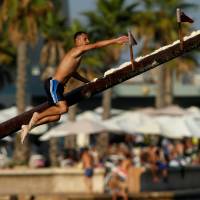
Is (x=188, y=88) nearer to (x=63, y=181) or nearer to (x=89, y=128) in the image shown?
(x=89, y=128)

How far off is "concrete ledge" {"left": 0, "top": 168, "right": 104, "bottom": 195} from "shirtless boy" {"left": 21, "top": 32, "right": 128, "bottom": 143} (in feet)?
45.9

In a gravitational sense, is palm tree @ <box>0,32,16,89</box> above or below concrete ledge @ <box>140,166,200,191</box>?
above

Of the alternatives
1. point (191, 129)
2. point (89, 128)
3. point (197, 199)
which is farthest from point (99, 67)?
point (197, 199)

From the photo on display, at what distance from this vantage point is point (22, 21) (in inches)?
1871

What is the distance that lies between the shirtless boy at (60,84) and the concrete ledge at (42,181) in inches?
551

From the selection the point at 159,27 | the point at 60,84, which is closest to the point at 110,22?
the point at 159,27

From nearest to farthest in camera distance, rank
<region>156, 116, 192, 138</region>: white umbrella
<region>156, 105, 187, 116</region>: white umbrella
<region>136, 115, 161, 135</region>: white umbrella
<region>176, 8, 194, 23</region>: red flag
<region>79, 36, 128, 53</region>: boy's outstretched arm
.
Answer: <region>79, 36, 128, 53</region>: boy's outstretched arm < <region>176, 8, 194, 23</region>: red flag < <region>156, 116, 192, 138</region>: white umbrella < <region>136, 115, 161, 135</region>: white umbrella < <region>156, 105, 187, 116</region>: white umbrella

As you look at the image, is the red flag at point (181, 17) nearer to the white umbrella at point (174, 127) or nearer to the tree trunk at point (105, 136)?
the white umbrella at point (174, 127)

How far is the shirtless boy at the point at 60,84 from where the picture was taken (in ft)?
50.1

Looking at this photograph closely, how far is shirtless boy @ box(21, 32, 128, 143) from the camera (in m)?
15.3

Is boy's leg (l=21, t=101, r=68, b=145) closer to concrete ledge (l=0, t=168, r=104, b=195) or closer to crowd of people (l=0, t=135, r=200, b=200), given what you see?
crowd of people (l=0, t=135, r=200, b=200)

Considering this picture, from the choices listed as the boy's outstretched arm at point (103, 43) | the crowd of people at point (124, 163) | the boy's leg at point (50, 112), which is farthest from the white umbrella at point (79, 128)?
the boy's outstretched arm at point (103, 43)

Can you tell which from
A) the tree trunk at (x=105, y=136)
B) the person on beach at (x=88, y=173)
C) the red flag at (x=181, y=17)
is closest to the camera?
the red flag at (x=181, y=17)

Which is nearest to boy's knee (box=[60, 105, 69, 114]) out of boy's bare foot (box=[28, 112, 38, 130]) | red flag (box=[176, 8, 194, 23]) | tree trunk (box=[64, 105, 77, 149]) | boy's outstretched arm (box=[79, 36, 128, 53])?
boy's bare foot (box=[28, 112, 38, 130])
